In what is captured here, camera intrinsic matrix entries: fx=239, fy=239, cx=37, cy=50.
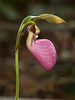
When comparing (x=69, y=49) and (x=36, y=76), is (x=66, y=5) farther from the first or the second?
(x=36, y=76)

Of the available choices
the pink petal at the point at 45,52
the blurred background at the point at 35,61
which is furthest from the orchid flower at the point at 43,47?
the blurred background at the point at 35,61

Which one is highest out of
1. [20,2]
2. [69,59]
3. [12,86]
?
[20,2]

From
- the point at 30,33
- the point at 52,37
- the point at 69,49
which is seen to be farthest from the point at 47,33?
the point at 30,33

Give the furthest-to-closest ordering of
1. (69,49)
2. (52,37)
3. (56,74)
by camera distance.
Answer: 1. (52,37)
2. (69,49)
3. (56,74)

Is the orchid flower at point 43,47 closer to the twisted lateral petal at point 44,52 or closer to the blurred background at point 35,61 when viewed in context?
the twisted lateral petal at point 44,52

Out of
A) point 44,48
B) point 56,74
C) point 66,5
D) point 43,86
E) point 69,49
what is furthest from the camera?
point 66,5

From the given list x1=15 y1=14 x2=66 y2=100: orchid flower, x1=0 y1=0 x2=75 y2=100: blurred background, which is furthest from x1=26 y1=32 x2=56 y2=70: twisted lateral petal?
x1=0 y1=0 x2=75 y2=100: blurred background

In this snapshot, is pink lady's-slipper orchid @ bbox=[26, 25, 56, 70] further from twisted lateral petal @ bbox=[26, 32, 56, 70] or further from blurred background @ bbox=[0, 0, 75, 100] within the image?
blurred background @ bbox=[0, 0, 75, 100]
